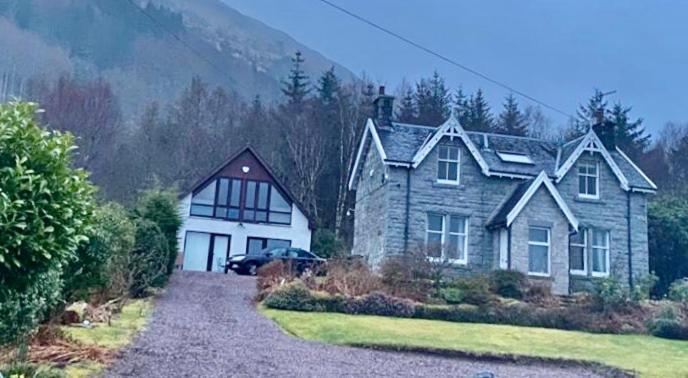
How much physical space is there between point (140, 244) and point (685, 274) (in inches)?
926

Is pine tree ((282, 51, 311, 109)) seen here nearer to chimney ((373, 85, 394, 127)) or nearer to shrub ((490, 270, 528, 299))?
chimney ((373, 85, 394, 127))

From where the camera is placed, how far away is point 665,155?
49.5 meters

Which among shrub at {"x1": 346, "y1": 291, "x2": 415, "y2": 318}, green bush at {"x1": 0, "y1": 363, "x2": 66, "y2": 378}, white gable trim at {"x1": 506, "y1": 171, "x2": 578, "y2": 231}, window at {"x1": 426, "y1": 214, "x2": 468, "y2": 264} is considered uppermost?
white gable trim at {"x1": 506, "y1": 171, "x2": 578, "y2": 231}

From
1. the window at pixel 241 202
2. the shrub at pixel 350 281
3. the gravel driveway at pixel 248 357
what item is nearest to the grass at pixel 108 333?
the gravel driveway at pixel 248 357

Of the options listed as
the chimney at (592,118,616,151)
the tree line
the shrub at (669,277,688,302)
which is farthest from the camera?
the tree line

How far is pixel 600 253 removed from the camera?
86.6ft

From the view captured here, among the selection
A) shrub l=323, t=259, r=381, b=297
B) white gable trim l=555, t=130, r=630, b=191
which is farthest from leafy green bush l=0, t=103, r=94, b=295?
white gable trim l=555, t=130, r=630, b=191

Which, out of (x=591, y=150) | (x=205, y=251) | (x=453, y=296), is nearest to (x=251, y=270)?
(x=205, y=251)

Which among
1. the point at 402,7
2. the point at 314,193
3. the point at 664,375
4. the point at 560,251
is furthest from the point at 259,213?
Result: the point at 664,375

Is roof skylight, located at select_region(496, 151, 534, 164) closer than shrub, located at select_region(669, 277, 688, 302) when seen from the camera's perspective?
No

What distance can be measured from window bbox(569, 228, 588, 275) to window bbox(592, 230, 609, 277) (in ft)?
1.38

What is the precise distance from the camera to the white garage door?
3509 centimetres

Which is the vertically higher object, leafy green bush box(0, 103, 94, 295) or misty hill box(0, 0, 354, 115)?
misty hill box(0, 0, 354, 115)

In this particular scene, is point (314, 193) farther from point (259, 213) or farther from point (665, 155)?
point (665, 155)
